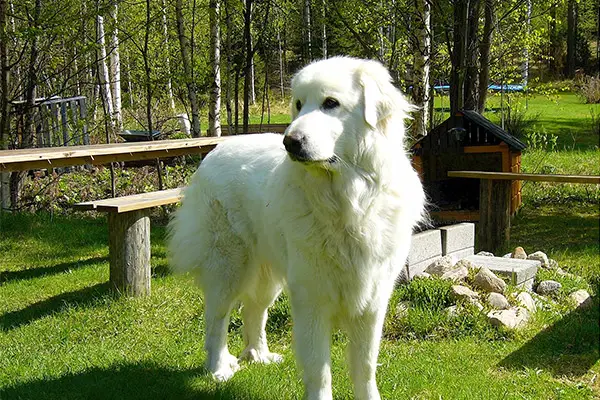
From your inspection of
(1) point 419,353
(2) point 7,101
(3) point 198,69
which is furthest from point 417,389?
(3) point 198,69

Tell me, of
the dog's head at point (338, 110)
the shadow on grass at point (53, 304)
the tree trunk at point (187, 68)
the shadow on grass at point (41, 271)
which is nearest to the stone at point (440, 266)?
the dog's head at point (338, 110)

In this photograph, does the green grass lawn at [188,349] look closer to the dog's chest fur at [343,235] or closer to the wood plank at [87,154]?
the dog's chest fur at [343,235]

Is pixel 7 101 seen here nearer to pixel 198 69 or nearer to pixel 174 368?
pixel 198 69

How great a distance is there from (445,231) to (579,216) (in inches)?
108

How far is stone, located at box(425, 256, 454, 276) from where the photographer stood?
4891 millimetres

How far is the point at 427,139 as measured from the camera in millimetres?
7168

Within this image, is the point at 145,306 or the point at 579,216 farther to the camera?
the point at 579,216

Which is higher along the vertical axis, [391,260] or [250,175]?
[250,175]

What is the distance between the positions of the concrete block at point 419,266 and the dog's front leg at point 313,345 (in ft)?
6.62

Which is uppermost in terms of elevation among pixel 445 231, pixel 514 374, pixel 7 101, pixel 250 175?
pixel 7 101

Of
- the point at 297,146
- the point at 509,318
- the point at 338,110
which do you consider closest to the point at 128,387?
the point at 297,146

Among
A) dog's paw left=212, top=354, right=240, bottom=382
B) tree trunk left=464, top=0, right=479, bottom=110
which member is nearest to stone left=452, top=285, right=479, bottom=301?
dog's paw left=212, top=354, right=240, bottom=382

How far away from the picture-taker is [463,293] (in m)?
4.42

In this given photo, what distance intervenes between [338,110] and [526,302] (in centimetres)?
257
